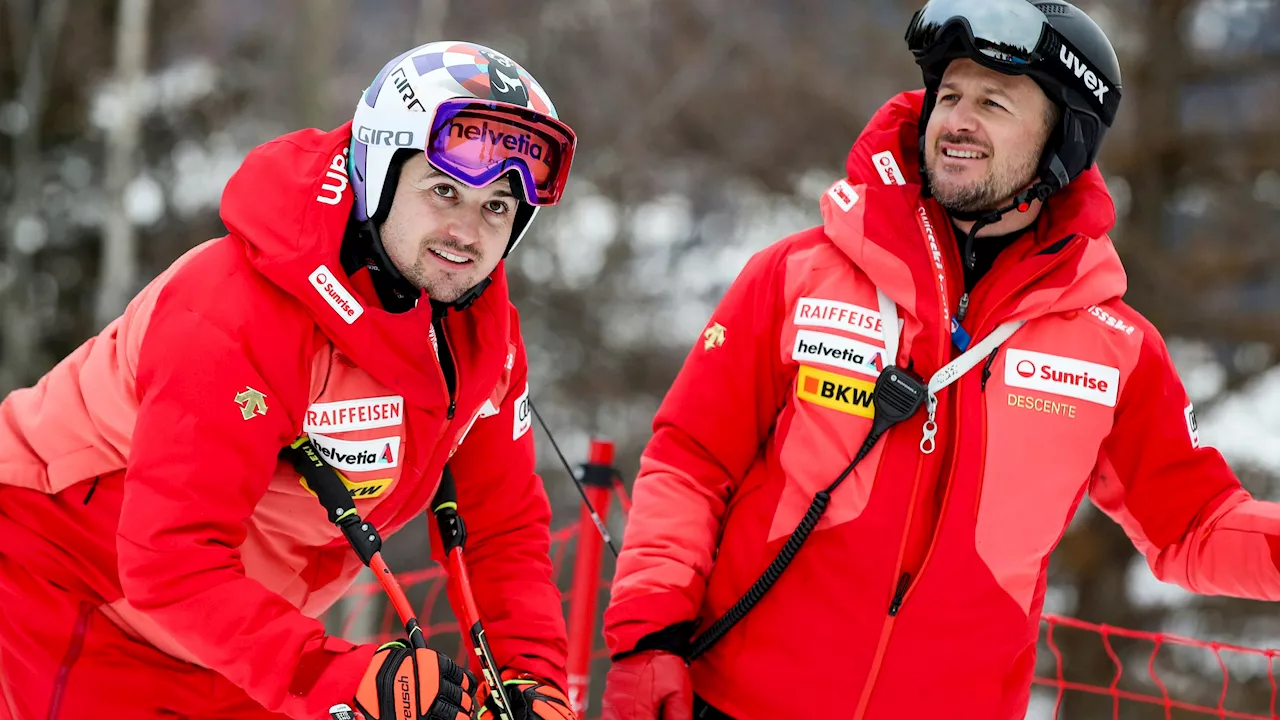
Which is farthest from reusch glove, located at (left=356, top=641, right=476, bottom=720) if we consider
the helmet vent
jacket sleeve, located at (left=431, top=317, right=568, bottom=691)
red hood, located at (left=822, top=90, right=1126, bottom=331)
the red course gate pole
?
the helmet vent

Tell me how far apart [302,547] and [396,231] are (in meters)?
0.68

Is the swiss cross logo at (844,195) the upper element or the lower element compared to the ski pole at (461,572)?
upper

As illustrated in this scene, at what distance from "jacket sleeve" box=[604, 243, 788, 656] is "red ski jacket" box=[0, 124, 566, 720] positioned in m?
0.24

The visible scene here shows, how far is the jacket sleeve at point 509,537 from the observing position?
104 inches

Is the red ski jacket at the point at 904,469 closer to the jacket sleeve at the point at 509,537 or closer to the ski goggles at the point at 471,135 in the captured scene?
the jacket sleeve at the point at 509,537

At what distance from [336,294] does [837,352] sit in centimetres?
106

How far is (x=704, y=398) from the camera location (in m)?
2.69

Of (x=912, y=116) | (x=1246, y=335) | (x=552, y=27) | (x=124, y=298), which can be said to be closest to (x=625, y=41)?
(x=552, y=27)

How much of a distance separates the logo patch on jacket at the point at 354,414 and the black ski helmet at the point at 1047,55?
1.34 meters

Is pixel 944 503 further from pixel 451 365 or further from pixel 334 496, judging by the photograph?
pixel 334 496

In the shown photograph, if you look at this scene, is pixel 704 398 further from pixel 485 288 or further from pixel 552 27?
pixel 552 27

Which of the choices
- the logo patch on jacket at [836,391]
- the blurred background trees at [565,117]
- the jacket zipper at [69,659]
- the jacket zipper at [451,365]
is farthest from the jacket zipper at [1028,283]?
the blurred background trees at [565,117]

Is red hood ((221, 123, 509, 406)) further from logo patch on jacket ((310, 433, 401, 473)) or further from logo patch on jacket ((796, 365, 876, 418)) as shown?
logo patch on jacket ((796, 365, 876, 418))

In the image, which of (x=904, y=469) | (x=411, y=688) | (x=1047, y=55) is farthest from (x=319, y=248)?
(x=1047, y=55)
